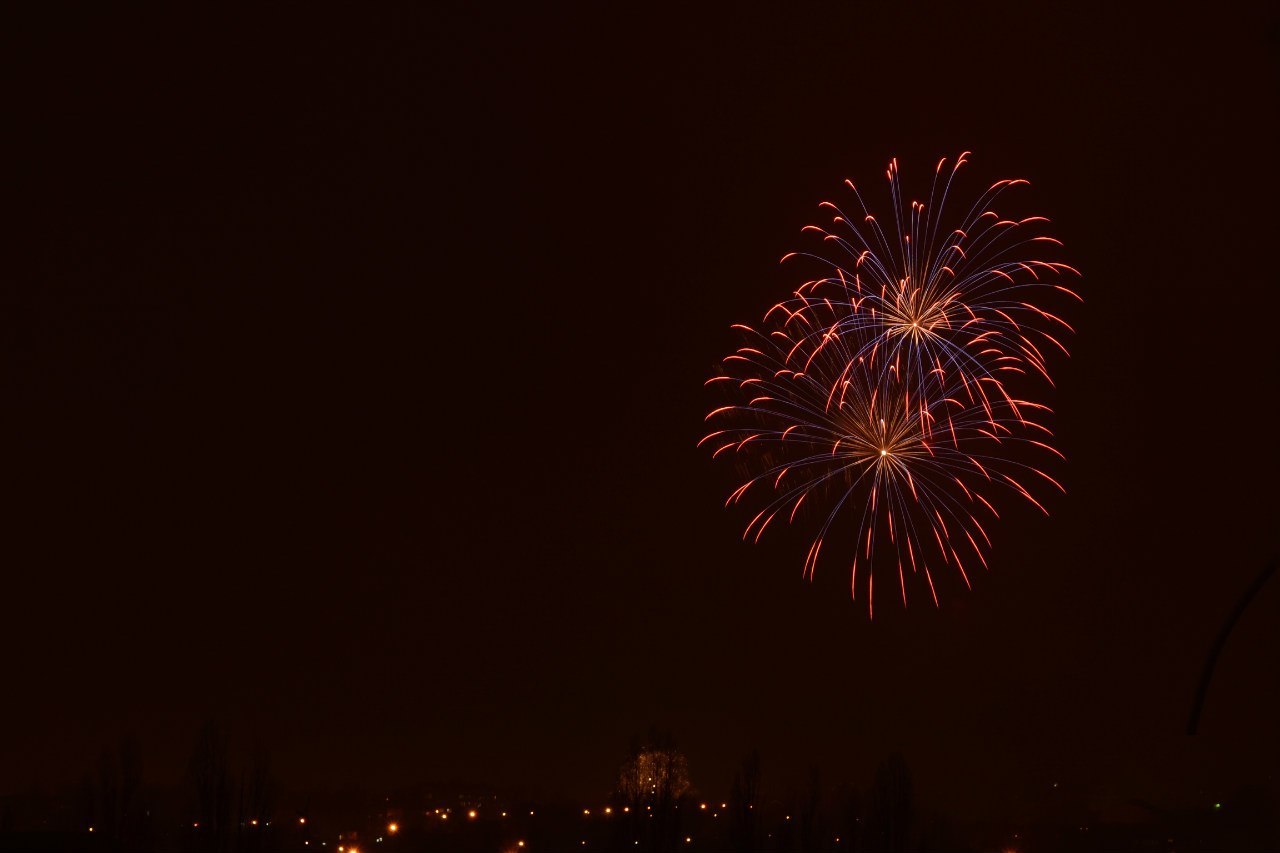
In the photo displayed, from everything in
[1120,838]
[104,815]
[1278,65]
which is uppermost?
[1278,65]

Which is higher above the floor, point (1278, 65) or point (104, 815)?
point (1278, 65)

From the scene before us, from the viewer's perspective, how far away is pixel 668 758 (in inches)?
3268

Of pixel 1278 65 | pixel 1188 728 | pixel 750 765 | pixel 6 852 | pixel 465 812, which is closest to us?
pixel 1278 65

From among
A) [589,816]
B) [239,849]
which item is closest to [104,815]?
[239,849]

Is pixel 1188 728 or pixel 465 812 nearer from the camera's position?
pixel 1188 728

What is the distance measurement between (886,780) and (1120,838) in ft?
123

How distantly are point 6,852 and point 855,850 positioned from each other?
50.0 metres

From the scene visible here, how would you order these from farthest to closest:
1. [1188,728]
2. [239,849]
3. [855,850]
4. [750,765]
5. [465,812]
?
[465,812] → [855,850] → [750,765] → [239,849] → [1188,728]

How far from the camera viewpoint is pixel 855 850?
82.5m

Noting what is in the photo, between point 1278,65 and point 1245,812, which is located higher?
point 1278,65

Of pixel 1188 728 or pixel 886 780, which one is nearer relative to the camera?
pixel 1188 728

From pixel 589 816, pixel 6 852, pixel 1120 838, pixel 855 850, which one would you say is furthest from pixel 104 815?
pixel 1120 838

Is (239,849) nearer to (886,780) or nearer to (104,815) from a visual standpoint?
(104,815)

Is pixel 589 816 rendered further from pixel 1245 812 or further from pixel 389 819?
pixel 1245 812
